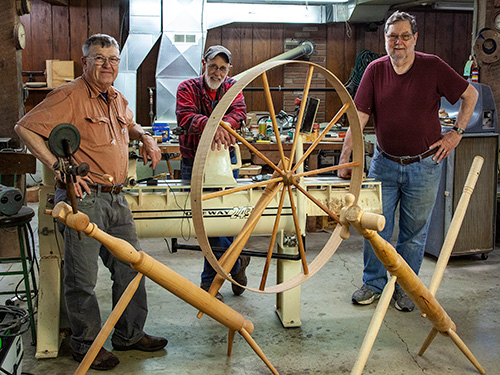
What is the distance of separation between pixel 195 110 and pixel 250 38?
516 centimetres

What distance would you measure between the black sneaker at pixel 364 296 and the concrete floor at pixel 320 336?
39mm

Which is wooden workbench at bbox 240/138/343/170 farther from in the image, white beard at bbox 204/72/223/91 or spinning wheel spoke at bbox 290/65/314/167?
spinning wheel spoke at bbox 290/65/314/167

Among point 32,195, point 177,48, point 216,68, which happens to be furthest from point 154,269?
point 177,48

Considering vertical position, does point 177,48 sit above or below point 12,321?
above

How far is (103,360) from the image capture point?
107 inches

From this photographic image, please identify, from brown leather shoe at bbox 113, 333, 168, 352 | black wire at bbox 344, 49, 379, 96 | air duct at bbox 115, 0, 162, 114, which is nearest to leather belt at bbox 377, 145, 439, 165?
brown leather shoe at bbox 113, 333, 168, 352

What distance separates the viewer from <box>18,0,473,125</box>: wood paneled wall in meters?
7.63

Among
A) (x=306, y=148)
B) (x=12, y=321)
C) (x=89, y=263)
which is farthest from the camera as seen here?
(x=306, y=148)

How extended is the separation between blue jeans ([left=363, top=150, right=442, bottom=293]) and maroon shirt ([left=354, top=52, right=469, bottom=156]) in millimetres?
105

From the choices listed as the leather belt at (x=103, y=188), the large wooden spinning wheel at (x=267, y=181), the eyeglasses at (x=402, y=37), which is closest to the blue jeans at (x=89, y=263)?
the leather belt at (x=103, y=188)

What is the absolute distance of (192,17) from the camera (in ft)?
23.2

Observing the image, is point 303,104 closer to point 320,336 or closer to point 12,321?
point 320,336

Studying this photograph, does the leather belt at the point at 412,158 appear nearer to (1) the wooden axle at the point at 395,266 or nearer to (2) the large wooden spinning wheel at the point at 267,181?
(2) the large wooden spinning wheel at the point at 267,181

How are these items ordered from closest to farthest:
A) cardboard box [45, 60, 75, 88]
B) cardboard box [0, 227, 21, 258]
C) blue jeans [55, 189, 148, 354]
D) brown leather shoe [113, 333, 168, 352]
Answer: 1. blue jeans [55, 189, 148, 354]
2. brown leather shoe [113, 333, 168, 352]
3. cardboard box [0, 227, 21, 258]
4. cardboard box [45, 60, 75, 88]
